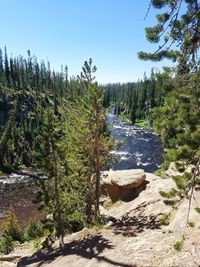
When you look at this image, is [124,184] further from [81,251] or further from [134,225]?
[81,251]

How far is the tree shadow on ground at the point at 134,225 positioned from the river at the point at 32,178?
1277cm

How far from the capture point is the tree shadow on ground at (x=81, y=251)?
14.4 metres

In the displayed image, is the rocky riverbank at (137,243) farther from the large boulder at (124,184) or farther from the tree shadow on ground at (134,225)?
the large boulder at (124,184)

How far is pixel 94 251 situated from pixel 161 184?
31.9 feet

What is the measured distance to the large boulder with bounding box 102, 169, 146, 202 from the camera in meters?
27.0

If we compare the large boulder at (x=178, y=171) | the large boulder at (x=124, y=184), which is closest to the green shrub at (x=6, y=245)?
the large boulder at (x=124, y=184)

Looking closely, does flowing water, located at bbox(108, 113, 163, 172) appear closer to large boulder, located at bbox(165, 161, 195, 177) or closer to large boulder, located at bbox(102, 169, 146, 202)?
large boulder, located at bbox(102, 169, 146, 202)

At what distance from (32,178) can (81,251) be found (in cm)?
4718

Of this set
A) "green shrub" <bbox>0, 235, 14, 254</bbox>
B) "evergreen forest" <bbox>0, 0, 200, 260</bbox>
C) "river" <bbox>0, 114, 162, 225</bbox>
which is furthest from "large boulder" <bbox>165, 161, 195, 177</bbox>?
"green shrub" <bbox>0, 235, 14, 254</bbox>

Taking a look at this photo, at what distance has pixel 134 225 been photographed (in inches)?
696

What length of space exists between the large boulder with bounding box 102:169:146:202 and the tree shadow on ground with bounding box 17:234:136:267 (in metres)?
9.10

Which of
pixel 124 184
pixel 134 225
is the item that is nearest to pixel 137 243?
pixel 134 225

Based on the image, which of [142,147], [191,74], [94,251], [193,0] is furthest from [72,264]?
[142,147]

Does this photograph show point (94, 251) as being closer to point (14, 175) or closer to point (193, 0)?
point (193, 0)
